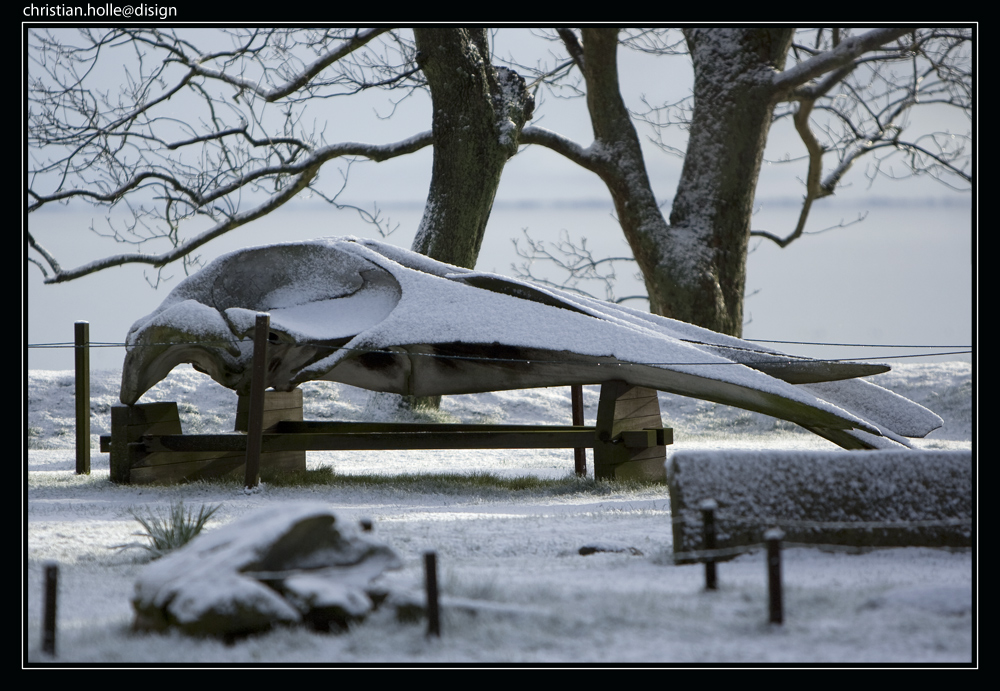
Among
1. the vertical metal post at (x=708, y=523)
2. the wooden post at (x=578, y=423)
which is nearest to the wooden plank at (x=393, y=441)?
the wooden post at (x=578, y=423)

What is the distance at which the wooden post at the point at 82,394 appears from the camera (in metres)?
7.12

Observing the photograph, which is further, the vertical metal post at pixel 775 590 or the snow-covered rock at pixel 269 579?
the vertical metal post at pixel 775 590

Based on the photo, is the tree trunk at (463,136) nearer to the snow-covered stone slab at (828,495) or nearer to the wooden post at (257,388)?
the wooden post at (257,388)

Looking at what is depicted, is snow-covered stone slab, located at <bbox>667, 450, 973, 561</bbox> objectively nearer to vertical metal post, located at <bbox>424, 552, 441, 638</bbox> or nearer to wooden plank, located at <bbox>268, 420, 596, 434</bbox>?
vertical metal post, located at <bbox>424, 552, 441, 638</bbox>

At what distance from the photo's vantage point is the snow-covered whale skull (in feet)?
21.1

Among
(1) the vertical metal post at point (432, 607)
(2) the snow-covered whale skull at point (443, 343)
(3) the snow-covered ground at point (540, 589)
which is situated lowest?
(3) the snow-covered ground at point (540, 589)

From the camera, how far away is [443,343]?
21.2 ft

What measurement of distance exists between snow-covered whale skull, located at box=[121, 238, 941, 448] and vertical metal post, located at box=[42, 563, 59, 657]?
11.9 ft

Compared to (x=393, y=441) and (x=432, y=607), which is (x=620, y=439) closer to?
(x=393, y=441)

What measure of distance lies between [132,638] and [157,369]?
14.4ft

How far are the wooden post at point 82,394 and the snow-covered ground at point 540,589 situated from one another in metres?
0.21

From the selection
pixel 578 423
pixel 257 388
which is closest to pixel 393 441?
pixel 257 388

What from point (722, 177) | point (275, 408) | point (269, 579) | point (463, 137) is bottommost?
point (269, 579)

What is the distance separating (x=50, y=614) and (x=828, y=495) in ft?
10.2
